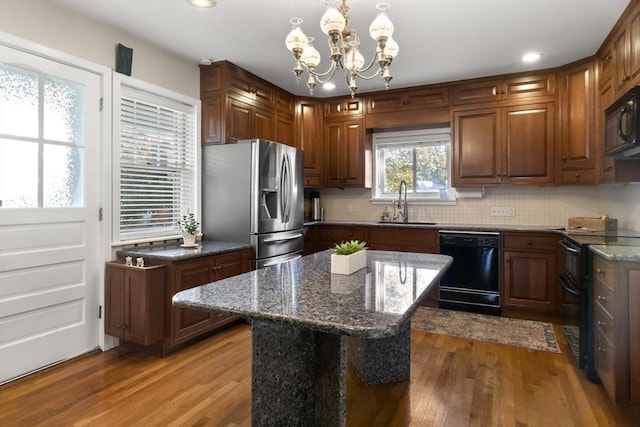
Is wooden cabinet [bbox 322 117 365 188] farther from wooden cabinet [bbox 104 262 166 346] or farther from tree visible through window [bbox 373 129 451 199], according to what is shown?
wooden cabinet [bbox 104 262 166 346]

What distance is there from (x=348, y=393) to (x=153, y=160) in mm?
2498

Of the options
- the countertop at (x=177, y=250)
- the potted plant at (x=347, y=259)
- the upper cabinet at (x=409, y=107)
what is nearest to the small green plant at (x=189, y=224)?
the countertop at (x=177, y=250)

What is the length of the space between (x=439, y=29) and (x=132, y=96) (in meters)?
2.55

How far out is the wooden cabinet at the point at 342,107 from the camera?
4.74 meters

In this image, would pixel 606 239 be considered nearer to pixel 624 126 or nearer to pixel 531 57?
pixel 624 126

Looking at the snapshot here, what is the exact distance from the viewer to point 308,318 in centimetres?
115

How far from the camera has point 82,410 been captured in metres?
2.10

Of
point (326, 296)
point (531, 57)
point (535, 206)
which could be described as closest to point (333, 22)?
point (326, 296)

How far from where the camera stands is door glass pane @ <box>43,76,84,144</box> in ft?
8.56

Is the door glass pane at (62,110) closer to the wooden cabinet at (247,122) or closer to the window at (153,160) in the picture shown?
the window at (153,160)

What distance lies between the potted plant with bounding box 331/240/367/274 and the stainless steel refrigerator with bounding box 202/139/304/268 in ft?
5.82

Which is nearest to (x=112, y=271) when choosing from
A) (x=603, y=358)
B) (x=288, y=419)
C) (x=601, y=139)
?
(x=288, y=419)

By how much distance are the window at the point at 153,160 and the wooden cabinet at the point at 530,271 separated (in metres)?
3.14

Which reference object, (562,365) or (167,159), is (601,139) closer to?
(562,365)
